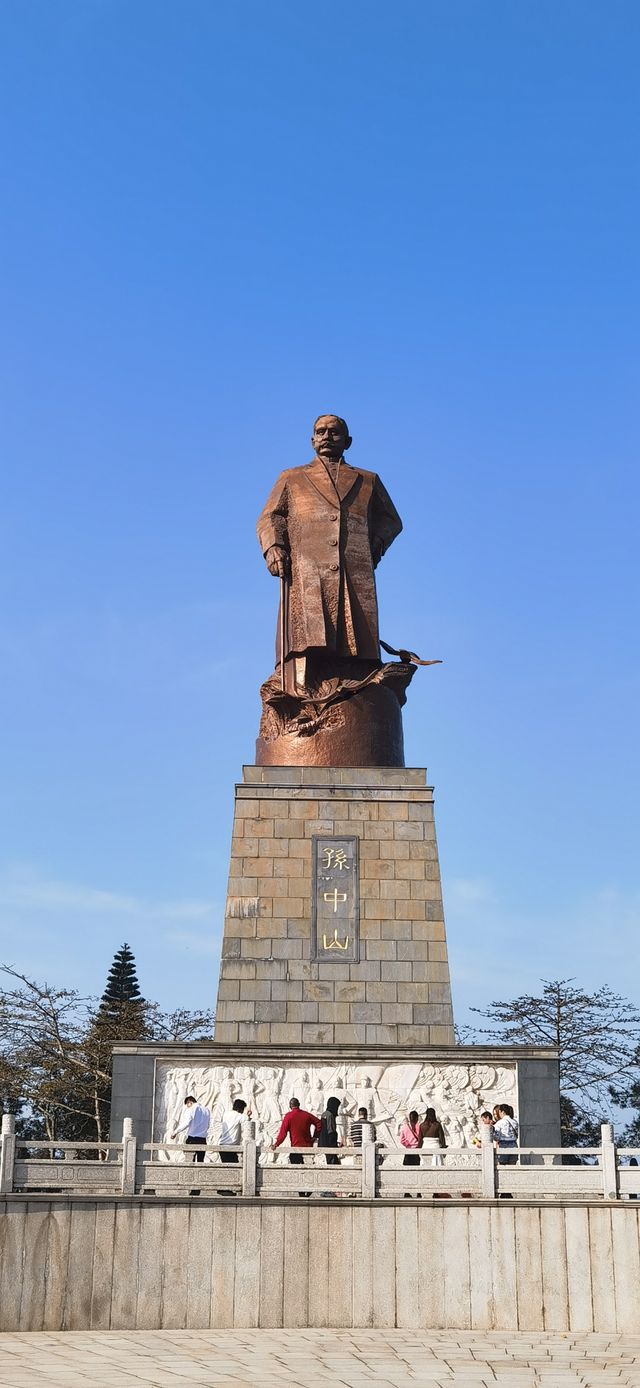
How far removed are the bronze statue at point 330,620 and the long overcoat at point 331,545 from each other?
0.01 meters

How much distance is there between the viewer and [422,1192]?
Answer: 1009 cm

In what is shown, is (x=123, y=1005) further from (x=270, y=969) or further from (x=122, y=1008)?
(x=270, y=969)

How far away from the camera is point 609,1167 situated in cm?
994

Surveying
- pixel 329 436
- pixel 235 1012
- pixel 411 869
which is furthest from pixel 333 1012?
pixel 329 436

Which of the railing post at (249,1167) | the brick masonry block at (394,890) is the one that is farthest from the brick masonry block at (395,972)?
the railing post at (249,1167)

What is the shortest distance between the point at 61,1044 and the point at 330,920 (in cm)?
1040

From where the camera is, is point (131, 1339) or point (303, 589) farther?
point (303, 589)

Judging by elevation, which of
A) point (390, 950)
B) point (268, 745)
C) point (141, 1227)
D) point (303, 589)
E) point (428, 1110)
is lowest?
point (141, 1227)

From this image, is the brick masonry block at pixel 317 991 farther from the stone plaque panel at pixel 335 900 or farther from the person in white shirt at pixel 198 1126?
→ the person in white shirt at pixel 198 1126

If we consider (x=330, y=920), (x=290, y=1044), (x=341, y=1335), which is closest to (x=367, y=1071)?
(x=290, y=1044)

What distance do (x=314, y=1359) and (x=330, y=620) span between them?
8747mm

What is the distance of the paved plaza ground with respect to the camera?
7727 mm

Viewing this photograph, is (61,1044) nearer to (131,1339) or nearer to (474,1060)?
(474,1060)

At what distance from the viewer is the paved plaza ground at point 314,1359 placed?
7727 mm
